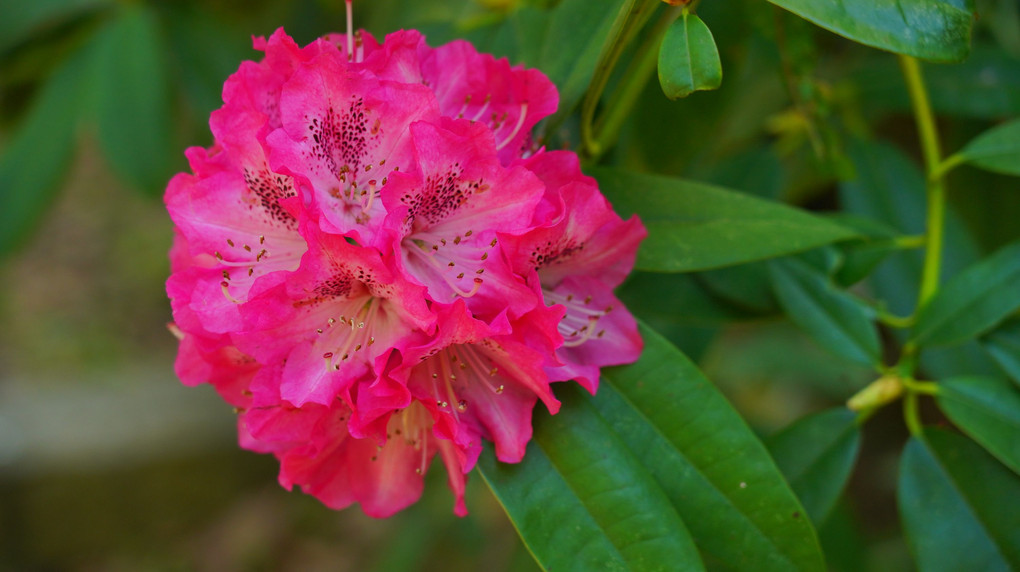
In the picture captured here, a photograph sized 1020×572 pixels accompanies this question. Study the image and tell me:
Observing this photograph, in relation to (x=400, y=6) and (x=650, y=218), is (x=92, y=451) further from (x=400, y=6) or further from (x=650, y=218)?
(x=650, y=218)

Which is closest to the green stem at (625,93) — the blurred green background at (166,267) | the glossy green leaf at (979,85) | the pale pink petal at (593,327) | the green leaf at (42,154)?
the blurred green background at (166,267)

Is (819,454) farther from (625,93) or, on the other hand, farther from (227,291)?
(227,291)

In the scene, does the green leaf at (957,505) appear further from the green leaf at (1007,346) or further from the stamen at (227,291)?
the stamen at (227,291)

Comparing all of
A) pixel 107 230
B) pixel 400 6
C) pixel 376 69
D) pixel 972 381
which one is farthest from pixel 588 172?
pixel 107 230

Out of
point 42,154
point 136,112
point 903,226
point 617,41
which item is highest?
point 617,41

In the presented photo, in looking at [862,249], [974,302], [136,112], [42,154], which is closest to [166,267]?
[42,154]
